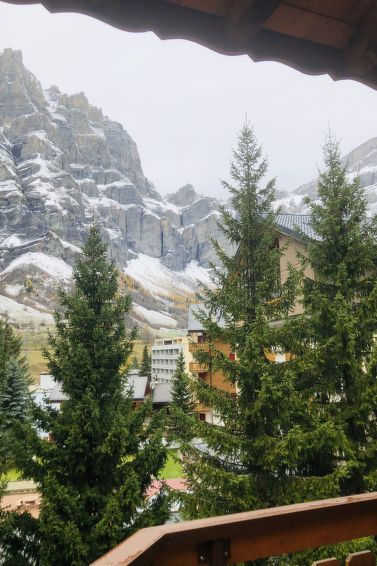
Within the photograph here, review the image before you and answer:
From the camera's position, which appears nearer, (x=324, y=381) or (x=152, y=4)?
(x=152, y=4)

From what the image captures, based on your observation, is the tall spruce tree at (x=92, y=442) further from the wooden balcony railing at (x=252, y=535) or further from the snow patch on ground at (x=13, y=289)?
the snow patch on ground at (x=13, y=289)

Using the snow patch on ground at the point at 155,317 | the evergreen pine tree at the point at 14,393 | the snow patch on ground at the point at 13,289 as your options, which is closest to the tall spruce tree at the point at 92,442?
the evergreen pine tree at the point at 14,393

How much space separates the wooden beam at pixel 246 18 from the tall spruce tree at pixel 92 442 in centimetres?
812

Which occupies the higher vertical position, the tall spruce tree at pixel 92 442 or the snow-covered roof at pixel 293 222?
the snow-covered roof at pixel 293 222

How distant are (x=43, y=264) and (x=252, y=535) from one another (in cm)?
17487

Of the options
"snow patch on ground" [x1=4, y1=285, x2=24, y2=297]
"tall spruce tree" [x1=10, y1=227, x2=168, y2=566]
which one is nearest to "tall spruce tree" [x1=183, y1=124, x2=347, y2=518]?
"tall spruce tree" [x1=10, y1=227, x2=168, y2=566]

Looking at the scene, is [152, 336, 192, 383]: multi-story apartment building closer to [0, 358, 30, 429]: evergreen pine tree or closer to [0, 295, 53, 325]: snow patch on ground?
[0, 358, 30, 429]: evergreen pine tree

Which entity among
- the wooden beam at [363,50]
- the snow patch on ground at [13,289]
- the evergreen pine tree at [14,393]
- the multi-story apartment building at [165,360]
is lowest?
the wooden beam at [363,50]

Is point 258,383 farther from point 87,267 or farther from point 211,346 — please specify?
point 87,267

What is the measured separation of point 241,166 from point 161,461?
7549 millimetres

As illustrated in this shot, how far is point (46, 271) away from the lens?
162375 millimetres

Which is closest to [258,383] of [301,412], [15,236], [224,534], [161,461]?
[301,412]

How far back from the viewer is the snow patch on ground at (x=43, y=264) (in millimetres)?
161875

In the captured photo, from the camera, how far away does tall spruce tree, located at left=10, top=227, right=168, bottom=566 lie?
8.24 metres
